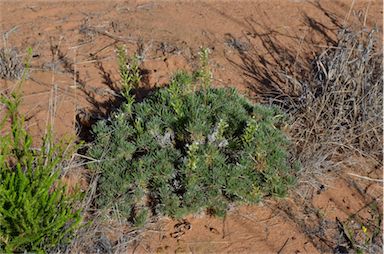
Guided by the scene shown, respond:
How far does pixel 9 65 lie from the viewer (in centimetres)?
480

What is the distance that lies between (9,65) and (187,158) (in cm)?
195

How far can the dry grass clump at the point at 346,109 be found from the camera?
4133mm

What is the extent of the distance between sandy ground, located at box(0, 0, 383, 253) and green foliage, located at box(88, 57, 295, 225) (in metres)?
0.16

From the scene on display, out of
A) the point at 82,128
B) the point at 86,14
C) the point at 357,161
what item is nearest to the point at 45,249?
the point at 82,128

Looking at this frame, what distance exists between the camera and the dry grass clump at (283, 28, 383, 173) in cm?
413

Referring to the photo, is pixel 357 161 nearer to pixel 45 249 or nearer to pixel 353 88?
pixel 353 88

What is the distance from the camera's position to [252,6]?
585 cm

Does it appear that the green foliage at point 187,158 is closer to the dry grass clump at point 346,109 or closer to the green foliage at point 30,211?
the dry grass clump at point 346,109

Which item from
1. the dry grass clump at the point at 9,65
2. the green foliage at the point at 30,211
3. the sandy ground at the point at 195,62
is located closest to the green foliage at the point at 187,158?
the sandy ground at the point at 195,62

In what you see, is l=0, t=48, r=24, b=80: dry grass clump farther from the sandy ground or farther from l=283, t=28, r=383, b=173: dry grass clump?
l=283, t=28, r=383, b=173: dry grass clump

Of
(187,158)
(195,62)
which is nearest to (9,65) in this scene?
(195,62)

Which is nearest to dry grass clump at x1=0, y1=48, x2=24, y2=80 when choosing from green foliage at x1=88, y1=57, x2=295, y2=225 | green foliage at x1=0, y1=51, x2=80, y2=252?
green foliage at x1=88, y1=57, x2=295, y2=225

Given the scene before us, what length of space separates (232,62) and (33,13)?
7.21 ft

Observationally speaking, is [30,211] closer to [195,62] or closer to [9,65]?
[9,65]
